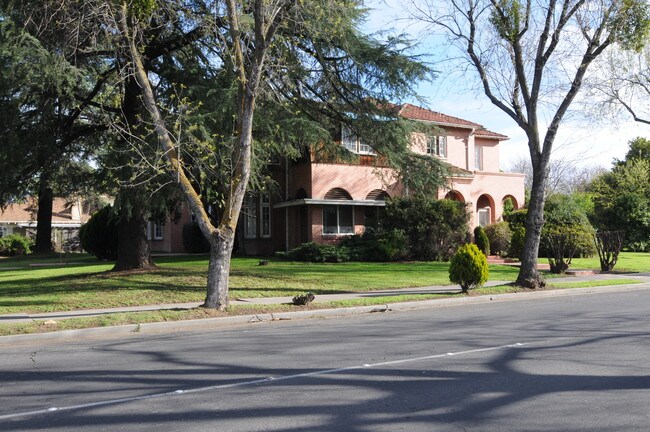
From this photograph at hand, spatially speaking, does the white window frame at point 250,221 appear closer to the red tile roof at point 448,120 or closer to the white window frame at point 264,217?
the white window frame at point 264,217

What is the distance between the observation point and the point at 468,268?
17.3 m

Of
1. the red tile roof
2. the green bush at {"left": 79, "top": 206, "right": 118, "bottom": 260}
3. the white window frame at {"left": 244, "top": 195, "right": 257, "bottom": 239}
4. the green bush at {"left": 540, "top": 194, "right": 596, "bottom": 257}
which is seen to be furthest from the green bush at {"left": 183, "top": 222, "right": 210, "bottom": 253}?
the green bush at {"left": 540, "top": 194, "right": 596, "bottom": 257}

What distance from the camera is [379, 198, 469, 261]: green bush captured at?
2758 cm

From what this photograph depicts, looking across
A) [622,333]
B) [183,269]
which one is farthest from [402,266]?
[622,333]

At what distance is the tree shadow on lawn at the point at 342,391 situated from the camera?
5.68m

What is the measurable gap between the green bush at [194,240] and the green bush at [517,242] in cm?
1677

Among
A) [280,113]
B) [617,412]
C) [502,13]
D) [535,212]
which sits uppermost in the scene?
[502,13]

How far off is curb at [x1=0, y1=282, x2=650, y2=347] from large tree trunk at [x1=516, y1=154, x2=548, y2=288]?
67cm

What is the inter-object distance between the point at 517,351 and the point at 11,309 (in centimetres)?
1108

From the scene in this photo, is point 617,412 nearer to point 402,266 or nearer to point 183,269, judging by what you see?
point 183,269

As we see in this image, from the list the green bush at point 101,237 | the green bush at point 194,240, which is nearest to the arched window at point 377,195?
the green bush at point 194,240

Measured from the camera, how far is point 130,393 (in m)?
6.77

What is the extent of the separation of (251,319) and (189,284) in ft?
16.2

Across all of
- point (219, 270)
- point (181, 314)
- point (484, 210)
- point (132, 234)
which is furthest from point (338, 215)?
point (181, 314)
